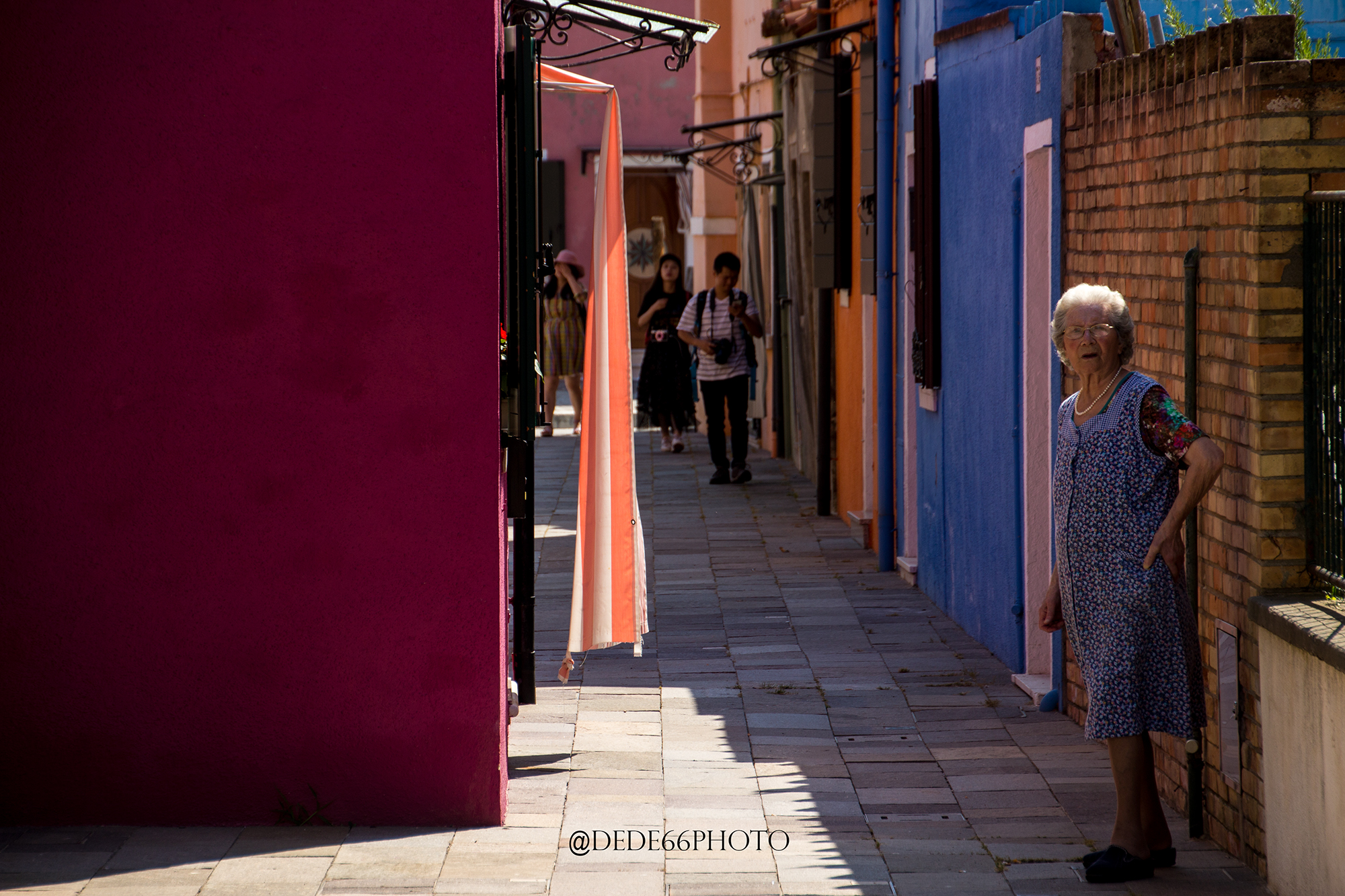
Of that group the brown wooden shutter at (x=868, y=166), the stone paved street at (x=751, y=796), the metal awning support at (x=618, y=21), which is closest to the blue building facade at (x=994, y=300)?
the stone paved street at (x=751, y=796)

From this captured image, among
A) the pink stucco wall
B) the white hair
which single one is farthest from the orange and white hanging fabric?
the pink stucco wall

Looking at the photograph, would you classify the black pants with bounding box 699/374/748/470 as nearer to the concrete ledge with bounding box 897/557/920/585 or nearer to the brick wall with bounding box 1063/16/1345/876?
the concrete ledge with bounding box 897/557/920/585

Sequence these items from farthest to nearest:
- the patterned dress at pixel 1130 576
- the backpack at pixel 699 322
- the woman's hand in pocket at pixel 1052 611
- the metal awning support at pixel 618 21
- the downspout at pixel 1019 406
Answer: the backpack at pixel 699 322, the downspout at pixel 1019 406, the metal awning support at pixel 618 21, the woman's hand in pocket at pixel 1052 611, the patterned dress at pixel 1130 576

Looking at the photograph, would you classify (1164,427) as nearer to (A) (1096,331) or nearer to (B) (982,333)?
(A) (1096,331)

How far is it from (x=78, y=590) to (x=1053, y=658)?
12.5 feet

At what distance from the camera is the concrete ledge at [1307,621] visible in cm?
407

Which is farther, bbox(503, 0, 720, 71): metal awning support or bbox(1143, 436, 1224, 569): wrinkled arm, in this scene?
bbox(503, 0, 720, 71): metal awning support

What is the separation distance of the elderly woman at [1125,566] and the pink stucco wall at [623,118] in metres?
24.7

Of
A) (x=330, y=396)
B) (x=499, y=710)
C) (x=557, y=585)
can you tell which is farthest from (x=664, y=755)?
(x=557, y=585)

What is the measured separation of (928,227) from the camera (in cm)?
891

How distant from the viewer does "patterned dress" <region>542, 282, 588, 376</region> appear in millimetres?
16328

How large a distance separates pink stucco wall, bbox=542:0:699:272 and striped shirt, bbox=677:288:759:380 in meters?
15.6

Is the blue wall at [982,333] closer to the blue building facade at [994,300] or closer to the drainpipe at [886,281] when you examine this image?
the blue building facade at [994,300]

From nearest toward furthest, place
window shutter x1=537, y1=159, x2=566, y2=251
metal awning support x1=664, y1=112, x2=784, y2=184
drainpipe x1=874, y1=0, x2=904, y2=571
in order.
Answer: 1. drainpipe x1=874, y1=0, x2=904, y2=571
2. metal awning support x1=664, y1=112, x2=784, y2=184
3. window shutter x1=537, y1=159, x2=566, y2=251
